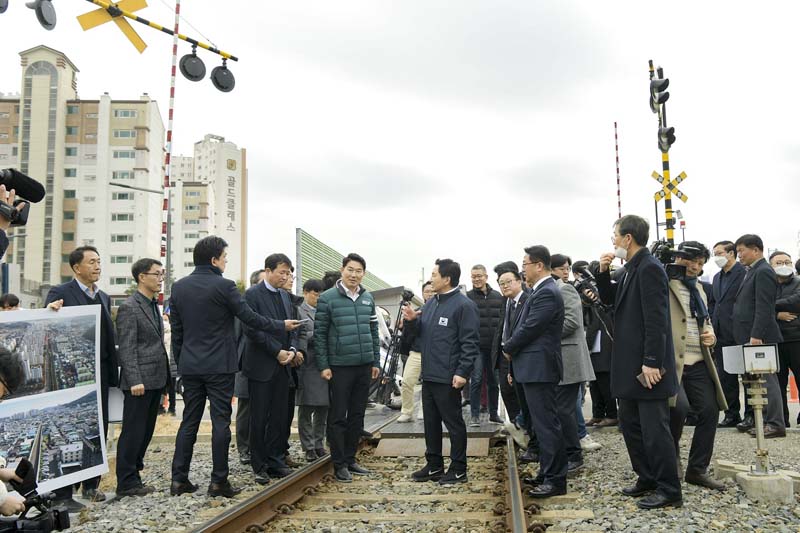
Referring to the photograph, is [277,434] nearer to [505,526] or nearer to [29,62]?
[505,526]

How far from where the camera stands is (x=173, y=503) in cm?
530

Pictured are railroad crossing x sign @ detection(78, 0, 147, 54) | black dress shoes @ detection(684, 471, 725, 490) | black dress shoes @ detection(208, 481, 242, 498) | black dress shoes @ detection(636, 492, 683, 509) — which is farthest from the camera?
railroad crossing x sign @ detection(78, 0, 147, 54)

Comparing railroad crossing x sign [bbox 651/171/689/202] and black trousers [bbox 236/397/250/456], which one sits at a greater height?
railroad crossing x sign [bbox 651/171/689/202]

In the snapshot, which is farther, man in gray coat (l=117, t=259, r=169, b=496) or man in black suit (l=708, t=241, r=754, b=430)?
man in black suit (l=708, t=241, r=754, b=430)

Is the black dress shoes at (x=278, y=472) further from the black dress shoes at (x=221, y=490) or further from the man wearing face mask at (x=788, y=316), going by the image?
the man wearing face mask at (x=788, y=316)

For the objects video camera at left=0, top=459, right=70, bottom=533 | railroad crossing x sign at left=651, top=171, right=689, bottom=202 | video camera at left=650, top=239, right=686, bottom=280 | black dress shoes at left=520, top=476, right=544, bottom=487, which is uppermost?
railroad crossing x sign at left=651, top=171, right=689, bottom=202

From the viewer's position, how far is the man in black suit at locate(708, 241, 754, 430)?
7.93 metres

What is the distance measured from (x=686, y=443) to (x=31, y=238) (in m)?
67.6

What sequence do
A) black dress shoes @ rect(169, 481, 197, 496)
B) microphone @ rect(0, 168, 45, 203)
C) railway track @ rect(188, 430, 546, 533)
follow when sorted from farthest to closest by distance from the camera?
black dress shoes @ rect(169, 481, 197, 496)
railway track @ rect(188, 430, 546, 533)
microphone @ rect(0, 168, 45, 203)

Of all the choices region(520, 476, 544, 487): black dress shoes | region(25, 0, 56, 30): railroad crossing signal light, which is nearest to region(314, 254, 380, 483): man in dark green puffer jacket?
region(520, 476, 544, 487): black dress shoes

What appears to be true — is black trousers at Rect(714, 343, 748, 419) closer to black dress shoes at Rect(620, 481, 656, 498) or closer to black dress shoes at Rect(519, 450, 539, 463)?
black dress shoes at Rect(519, 450, 539, 463)

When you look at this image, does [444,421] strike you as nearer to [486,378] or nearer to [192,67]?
[486,378]

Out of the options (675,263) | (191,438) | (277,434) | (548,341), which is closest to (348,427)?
(277,434)

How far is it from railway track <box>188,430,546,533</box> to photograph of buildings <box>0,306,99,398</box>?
5.92 feet
